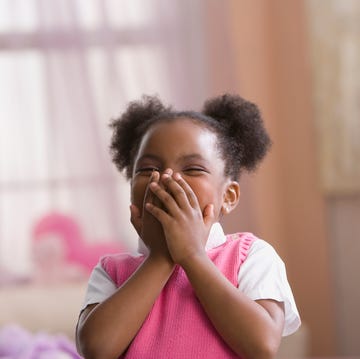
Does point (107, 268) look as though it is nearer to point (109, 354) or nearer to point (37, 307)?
point (109, 354)

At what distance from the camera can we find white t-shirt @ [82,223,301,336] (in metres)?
1.03

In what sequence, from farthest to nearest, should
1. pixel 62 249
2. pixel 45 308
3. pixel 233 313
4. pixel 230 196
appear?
pixel 62 249
pixel 45 308
pixel 230 196
pixel 233 313

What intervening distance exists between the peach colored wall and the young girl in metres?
1.84

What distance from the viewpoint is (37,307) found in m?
2.60

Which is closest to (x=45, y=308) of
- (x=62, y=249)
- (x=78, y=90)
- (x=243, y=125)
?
Answer: (x=62, y=249)

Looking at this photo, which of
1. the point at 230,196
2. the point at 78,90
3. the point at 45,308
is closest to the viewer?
the point at 230,196

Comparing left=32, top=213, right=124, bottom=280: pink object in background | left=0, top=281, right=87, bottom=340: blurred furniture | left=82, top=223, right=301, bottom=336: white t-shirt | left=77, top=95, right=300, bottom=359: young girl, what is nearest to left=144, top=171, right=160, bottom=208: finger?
left=77, top=95, right=300, bottom=359: young girl

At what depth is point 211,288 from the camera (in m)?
0.97

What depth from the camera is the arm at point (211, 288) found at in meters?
0.96

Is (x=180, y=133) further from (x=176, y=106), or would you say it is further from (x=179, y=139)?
(x=176, y=106)

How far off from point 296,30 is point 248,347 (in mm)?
2259

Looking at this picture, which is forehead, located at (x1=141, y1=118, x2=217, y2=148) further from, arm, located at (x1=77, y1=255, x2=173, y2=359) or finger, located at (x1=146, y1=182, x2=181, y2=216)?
arm, located at (x1=77, y1=255, x2=173, y2=359)

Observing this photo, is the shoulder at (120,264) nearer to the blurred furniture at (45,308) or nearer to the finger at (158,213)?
the finger at (158,213)

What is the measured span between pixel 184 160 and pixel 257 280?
0.66 ft
